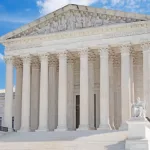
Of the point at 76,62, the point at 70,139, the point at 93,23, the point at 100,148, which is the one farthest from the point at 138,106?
the point at 76,62

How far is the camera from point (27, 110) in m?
47.0

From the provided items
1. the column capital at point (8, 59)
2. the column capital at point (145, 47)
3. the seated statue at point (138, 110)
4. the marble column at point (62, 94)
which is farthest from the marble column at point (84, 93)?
the seated statue at point (138, 110)

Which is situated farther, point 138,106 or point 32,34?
point 32,34

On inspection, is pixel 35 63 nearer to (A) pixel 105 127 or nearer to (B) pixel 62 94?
(B) pixel 62 94

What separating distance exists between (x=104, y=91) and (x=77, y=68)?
7.62 m

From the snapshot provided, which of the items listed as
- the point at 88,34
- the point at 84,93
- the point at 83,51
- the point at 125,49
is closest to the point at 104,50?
the point at 125,49

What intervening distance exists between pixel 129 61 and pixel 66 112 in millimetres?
8821

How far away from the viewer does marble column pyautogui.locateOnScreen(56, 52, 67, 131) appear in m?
44.8

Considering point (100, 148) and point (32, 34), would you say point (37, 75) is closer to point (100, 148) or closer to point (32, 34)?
point (32, 34)

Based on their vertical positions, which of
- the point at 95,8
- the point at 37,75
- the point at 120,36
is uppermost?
the point at 95,8

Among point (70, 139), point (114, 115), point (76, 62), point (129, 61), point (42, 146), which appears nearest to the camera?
point (42, 146)

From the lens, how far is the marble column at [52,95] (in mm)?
48219

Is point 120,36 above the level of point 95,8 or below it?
below

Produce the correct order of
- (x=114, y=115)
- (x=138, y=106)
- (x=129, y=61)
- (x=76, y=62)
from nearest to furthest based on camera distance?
(x=138, y=106) → (x=129, y=61) → (x=114, y=115) → (x=76, y=62)
